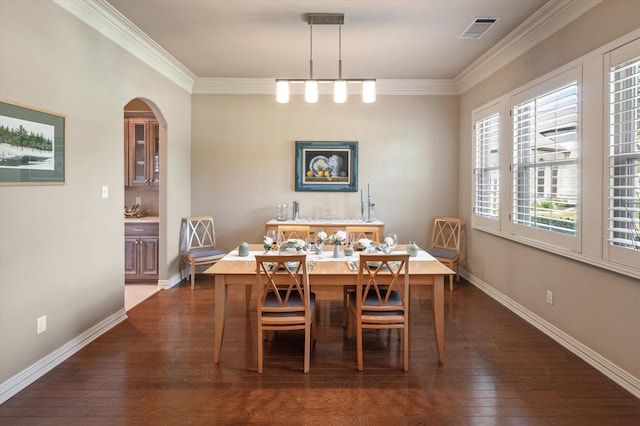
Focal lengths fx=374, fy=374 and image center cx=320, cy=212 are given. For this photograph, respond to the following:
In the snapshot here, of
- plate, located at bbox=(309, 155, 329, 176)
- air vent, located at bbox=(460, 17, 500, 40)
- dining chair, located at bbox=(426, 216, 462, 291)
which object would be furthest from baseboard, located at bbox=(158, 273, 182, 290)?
air vent, located at bbox=(460, 17, 500, 40)

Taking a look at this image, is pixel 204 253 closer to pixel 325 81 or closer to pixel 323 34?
pixel 325 81

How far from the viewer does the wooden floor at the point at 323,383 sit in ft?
7.51

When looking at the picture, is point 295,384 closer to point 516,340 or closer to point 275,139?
point 516,340

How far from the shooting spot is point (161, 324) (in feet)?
12.4

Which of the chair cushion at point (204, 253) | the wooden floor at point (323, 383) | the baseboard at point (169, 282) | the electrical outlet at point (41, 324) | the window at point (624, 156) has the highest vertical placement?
the window at point (624, 156)

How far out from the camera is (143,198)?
590cm

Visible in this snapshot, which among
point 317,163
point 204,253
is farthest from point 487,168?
point 204,253

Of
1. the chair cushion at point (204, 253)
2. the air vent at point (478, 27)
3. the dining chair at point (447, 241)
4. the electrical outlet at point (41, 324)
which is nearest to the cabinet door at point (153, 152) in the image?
the chair cushion at point (204, 253)

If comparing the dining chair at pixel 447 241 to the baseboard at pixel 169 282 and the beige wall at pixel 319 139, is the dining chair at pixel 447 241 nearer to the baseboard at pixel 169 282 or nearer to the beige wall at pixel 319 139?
the beige wall at pixel 319 139

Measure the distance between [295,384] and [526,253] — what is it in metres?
2.77

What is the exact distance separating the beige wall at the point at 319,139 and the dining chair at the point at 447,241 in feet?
0.56

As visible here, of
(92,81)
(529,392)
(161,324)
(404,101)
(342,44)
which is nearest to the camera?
(529,392)

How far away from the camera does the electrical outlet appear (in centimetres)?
275

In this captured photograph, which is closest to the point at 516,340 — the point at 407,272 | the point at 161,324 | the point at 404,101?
the point at 407,272
